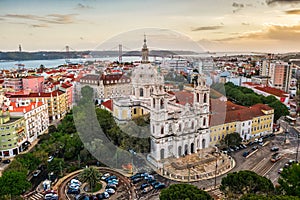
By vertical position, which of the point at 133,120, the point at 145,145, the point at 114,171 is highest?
the point at 133,120

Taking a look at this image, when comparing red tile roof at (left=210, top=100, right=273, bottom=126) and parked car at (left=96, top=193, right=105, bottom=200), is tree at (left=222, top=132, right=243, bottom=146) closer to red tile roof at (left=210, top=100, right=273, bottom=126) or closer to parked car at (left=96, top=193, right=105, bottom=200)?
red tile roof at (left=210, top=100, right=273, bottom=126)

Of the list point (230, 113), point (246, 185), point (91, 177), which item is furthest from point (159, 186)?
point (230, 113)

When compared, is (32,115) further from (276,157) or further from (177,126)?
(276,157)

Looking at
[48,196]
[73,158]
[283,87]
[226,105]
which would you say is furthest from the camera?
[283,87]

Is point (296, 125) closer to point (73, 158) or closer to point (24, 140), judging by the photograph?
point (73, 158)

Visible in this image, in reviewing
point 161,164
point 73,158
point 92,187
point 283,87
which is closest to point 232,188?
point 161,164

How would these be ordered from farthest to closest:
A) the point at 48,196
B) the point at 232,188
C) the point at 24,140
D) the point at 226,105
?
1. the point at 226,105
2. the point at 24,140
3. the point at 48,196
4. the point at 232,188

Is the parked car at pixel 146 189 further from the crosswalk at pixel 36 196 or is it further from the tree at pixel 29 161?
the tree at pixel 29 161
